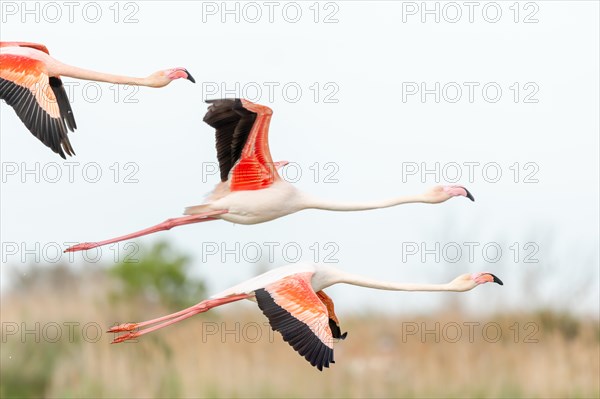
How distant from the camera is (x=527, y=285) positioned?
69.1 ft

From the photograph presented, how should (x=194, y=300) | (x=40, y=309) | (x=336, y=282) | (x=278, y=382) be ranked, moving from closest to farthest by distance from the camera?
(x=336, y=282)
(x=278, y=382)
(x=40, y=309)
(x=194, y=300)

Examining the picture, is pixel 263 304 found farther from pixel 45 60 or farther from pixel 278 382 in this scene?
pixel 278 382

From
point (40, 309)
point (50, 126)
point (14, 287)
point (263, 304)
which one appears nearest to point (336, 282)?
point (263, 304)

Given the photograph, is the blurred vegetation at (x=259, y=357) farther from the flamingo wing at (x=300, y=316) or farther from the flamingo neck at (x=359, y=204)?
the flamingo wing at (x=300, y=316)

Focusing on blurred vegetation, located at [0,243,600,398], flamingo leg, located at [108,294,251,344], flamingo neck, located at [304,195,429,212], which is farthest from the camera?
blurred vegetation, located at [0,243,600,398]

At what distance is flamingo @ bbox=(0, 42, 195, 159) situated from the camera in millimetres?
A: 12195

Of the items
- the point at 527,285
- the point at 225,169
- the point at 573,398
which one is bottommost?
the point at 573,398

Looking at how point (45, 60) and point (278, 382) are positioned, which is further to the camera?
point (278, 382)

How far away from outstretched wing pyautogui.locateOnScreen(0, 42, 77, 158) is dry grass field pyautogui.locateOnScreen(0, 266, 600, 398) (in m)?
6.13

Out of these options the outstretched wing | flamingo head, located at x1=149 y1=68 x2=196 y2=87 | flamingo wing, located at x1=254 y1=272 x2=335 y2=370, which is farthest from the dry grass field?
flamingo wing, located at x1=254 y1=272 x2=335 y2=370

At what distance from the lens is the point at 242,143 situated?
41.2ft

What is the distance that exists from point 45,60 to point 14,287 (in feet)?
32.0

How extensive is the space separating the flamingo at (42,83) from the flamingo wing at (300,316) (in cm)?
202

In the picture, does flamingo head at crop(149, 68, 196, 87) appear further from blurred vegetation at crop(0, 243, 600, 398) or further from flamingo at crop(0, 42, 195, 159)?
blurred vegetation at crop(0, 243, 600, 398)
